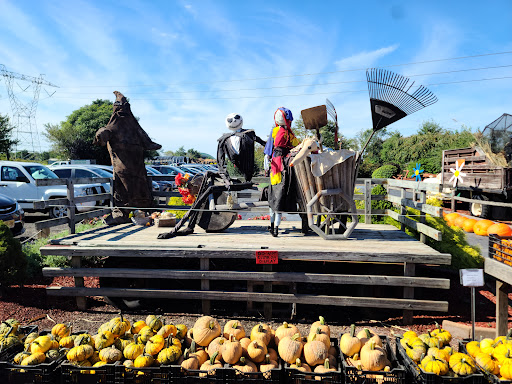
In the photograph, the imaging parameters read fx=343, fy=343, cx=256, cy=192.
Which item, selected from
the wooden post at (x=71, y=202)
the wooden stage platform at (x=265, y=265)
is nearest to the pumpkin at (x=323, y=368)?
the wooden stage platform at (x=265, y=265)

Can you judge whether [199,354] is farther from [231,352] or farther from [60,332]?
[60,332]

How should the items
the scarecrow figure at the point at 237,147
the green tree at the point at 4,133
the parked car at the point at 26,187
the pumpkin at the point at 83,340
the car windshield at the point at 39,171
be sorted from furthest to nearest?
the green tree at the point at 4,133 < the car windshield at the point at 39,171 < the parked car at the point at 26,187 < the scarecrow figure at the point at 237,147 < the pumpkin at the point at 83,340

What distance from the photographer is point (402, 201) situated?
18.5ft

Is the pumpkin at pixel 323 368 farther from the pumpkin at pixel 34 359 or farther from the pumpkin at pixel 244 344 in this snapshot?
the pumpkin at pixel 34 359

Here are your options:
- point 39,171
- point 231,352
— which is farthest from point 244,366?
point 39,171

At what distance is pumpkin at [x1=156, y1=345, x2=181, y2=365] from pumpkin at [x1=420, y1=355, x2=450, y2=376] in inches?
68.2

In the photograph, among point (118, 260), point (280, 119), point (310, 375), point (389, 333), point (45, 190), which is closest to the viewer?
point (310, 375)

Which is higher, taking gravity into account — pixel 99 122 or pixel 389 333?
pixel 99 122

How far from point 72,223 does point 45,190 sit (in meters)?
5.88

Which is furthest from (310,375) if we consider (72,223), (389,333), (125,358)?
(72,223)

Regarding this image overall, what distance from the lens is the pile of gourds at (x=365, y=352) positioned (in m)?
2.44

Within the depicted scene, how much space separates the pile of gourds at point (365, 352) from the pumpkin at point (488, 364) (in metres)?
0.61

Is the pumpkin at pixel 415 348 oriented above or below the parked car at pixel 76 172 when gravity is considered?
below

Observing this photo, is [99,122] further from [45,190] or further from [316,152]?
[316,152]
